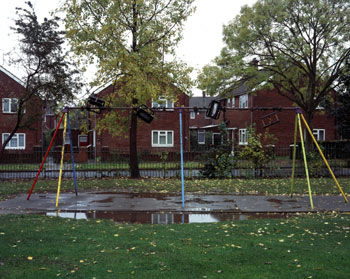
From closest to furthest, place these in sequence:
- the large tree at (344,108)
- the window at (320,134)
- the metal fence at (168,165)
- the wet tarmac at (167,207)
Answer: the wet tarmac at (167,207), the metal fence at (168,165), the large tree at (344,108), the window at (320,134)

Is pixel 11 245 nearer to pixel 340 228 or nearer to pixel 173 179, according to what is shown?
pixel 340 228

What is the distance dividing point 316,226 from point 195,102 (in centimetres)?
6225

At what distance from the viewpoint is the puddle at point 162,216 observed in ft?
31.5

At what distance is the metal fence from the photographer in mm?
19766

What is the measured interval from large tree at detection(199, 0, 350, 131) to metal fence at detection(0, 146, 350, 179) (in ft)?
20.8

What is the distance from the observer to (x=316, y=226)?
839 centimetres

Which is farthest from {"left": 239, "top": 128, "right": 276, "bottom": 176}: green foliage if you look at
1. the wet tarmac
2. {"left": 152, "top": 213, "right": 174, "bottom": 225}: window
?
{"left": 152, "top": 213, "right": 174, "bottom": 225}: window

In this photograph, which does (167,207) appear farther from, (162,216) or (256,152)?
(256,152)

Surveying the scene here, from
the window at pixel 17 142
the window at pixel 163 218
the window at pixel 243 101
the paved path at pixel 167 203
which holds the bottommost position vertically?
the window at pixel 163 218

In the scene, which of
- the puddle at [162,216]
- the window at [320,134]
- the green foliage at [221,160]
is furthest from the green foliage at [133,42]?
the window at [320,134]

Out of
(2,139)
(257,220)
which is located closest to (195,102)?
(2,139)

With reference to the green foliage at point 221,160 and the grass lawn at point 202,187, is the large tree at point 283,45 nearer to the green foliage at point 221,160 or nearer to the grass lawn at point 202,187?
the green foliage at point 221,160

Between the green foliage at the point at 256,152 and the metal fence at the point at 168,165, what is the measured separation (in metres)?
0.12

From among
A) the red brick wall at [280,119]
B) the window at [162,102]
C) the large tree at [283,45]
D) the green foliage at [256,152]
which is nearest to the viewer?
the window at [162,102]
